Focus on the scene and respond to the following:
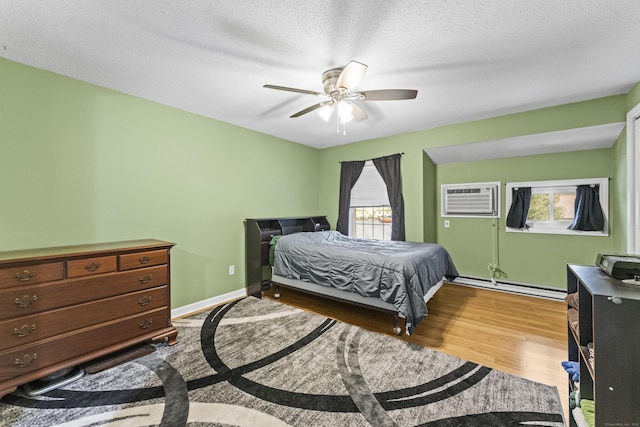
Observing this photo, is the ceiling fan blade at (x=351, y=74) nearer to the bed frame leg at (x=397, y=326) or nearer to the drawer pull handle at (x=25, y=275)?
the bed frame leg at (x=397, y=326)

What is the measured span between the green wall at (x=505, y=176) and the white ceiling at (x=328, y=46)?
323mm

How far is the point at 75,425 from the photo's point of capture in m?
1.54

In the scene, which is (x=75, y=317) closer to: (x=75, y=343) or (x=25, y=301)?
(x=75, y=343)

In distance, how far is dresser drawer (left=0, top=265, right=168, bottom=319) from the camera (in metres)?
1.72

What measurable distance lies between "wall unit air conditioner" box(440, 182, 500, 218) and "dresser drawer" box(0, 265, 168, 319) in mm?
4322

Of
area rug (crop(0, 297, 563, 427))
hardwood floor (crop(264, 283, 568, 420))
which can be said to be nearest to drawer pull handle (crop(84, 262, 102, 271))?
area rug (crop(0, 297, 563, 427))

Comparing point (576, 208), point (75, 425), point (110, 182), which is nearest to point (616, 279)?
point (75, 425)

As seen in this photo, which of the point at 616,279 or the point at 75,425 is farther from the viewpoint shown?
the point at 75,425

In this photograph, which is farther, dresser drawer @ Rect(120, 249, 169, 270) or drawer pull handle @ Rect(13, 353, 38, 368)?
dresser drawer @ Rect(120, 249, 169, 270)

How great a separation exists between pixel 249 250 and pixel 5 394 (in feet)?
8.25

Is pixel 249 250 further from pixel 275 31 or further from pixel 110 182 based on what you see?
pixel 275 31

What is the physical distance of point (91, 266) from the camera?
6.60ft

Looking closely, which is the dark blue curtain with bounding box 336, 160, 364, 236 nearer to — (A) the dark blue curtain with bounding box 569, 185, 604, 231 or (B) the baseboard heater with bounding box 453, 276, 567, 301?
(B) the baseboard heater with bounding box 453, 276, 567, 301

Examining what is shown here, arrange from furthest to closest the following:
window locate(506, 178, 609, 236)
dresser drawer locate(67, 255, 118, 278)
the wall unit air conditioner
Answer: the wall unit air conditioner → window locate(506, 178, 609, 236) → dresser drawer locate(67, 255, 118, 278)
